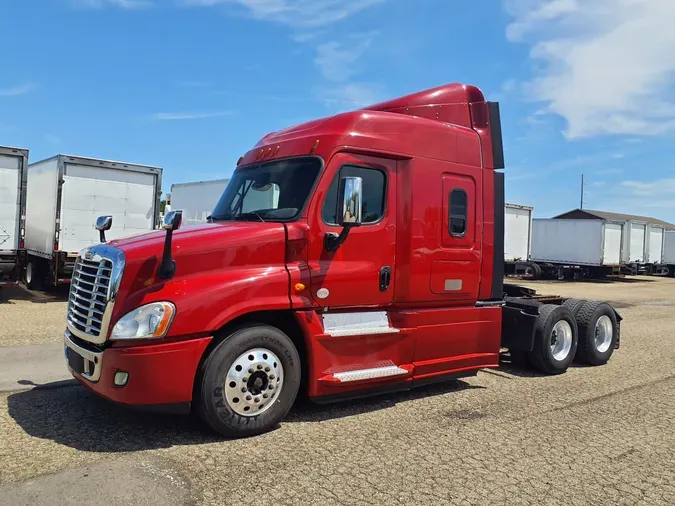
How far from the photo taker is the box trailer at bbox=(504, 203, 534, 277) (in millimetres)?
27672

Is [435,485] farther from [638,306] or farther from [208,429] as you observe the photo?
[638,306]

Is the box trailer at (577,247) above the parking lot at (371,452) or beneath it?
above

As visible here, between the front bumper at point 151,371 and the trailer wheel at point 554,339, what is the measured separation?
475 cm

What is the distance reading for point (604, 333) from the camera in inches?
339

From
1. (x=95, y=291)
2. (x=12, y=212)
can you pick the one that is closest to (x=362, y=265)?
(x=95, y=291)

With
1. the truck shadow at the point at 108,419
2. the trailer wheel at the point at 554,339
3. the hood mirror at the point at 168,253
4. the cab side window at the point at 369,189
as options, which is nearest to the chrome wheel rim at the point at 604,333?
the trailer wheel at the point at 554,339

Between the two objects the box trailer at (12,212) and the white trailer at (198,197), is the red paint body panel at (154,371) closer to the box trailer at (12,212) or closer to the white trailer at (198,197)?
the box trailer at (12,212)

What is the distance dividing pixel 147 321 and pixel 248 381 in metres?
0.99

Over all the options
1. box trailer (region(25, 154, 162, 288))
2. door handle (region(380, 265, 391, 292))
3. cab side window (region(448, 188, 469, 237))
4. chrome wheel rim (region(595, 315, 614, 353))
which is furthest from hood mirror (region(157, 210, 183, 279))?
box trailer (region(25, 154, 162, 288))

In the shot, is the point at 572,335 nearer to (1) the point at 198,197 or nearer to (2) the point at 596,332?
(2) the point at 596,332

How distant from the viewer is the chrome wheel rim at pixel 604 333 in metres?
8.58

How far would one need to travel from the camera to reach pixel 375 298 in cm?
562

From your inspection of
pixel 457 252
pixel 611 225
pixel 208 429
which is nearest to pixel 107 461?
pixel 208 429

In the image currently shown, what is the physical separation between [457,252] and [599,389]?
8.40ft
